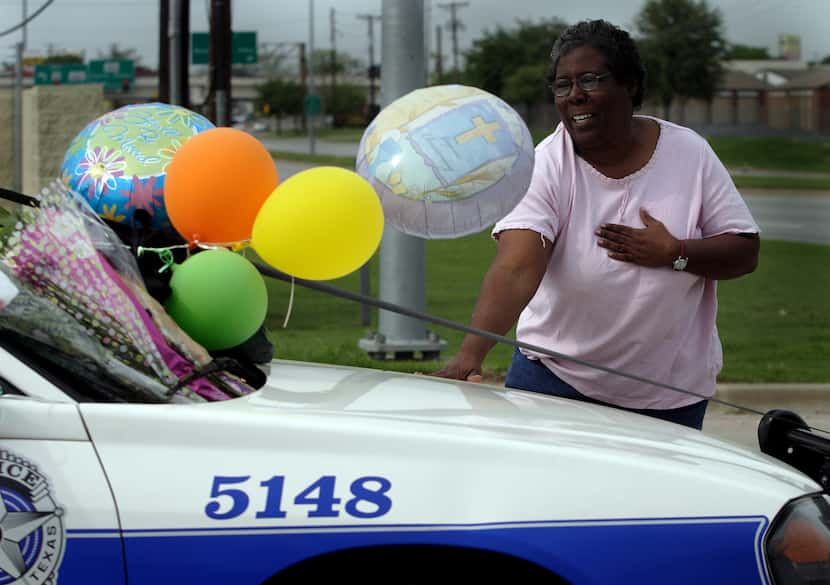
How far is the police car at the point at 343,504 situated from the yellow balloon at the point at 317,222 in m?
0.35

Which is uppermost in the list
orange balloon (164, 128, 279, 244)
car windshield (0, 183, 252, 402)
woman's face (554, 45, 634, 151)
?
woman's face (554, 45, 634, 151)

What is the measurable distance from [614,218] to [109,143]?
1.32 meters

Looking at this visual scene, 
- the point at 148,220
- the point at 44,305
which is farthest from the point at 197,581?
the point at 148,220

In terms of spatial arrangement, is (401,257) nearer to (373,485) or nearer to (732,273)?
(732,273)

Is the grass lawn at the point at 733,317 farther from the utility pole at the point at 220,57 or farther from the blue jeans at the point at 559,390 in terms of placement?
the blue jeans at the point at 559,390

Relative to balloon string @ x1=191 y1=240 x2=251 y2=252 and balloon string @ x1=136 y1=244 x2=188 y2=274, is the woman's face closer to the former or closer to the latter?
balloon string @ x1=191 y1=240 x2=251 y2=252

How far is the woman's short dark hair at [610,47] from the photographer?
140 inches

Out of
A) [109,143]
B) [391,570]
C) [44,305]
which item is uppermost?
[109,143]

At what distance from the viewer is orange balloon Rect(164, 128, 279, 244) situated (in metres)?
2.88

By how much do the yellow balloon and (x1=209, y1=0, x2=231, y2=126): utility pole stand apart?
10898mm

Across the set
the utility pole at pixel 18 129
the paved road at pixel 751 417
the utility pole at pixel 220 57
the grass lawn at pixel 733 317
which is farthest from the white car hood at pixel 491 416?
the utility pole at pixel 18 129

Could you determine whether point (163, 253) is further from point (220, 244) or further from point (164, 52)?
point (164, 52)

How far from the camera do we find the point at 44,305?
2699 mm

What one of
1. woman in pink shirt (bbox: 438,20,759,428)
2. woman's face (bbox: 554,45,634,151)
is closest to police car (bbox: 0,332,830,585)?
woman in pink shirt (bbox: 438,20,759,428)
